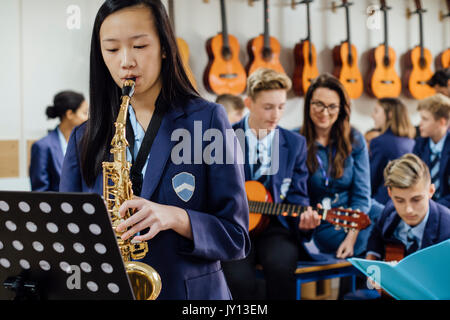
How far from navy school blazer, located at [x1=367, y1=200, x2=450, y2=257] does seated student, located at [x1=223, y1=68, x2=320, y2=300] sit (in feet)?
1.15

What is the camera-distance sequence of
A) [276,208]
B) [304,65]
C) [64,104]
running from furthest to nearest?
1. [304,65]
2. [64,104]
3. [276,208]

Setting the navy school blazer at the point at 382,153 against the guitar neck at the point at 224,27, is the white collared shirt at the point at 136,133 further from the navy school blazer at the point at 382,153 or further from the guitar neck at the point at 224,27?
the guitar neck at the point at 224,27

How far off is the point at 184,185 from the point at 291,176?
6.55ft

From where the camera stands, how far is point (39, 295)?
114 centimetres

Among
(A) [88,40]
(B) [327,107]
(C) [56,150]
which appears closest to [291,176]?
(B) [327,107]

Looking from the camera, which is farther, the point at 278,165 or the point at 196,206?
the point at 278,165

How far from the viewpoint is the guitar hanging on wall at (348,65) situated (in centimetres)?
623

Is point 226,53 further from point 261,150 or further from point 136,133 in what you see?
point 136,133

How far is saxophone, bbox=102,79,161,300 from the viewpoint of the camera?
1.30m

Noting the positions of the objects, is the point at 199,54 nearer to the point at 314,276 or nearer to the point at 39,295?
the point at 314,276

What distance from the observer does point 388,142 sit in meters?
4.56

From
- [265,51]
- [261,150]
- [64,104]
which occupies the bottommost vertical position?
[261,150]
